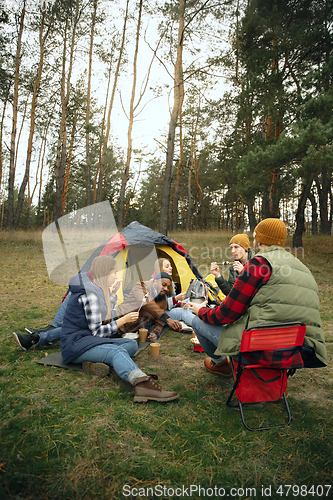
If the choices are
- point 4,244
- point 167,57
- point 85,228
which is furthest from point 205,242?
point 4,244

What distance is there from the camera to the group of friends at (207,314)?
2.13 meters

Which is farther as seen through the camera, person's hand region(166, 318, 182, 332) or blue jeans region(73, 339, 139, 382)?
person's hand region(166, 318, 182, 332)

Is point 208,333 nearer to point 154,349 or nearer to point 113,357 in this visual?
point 113,357

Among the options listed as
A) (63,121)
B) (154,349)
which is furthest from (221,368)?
(63,121)

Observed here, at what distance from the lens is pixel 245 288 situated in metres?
2.16

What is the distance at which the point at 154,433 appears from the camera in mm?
2125

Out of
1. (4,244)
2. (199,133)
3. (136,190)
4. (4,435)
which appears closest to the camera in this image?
(4,435)

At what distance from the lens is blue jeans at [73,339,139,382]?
2.70m

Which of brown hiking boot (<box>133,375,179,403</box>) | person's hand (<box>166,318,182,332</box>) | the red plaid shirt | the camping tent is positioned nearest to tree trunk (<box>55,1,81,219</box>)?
the camping tent

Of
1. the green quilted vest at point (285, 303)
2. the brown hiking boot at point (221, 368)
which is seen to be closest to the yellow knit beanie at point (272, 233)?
the green quilted vest at point (285, 303)

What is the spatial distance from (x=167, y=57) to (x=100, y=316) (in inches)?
440

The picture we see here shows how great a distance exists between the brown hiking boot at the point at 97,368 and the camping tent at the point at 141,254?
1.96 metres

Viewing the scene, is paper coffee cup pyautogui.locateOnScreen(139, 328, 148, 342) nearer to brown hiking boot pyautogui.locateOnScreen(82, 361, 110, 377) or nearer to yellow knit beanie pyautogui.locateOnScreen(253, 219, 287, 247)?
brown hiking boot pyautogui.locateOnScreen(82, 361, 110, 377)

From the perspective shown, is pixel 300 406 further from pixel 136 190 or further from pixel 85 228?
pixel 136 190
